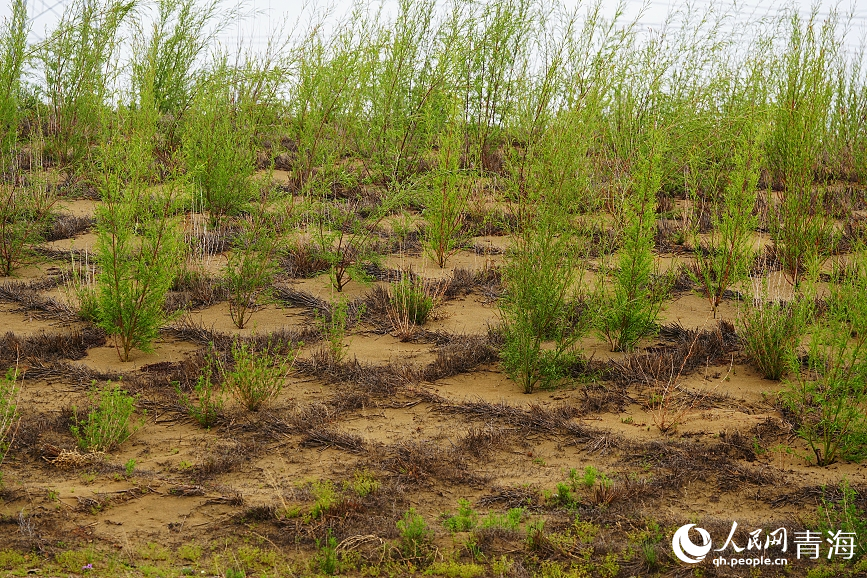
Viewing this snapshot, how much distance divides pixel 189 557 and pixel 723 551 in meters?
2.12

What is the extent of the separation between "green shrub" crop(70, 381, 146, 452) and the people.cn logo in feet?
8.84

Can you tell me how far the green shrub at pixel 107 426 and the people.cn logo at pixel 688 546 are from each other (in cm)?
269

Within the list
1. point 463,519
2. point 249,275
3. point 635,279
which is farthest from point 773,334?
point 249,275

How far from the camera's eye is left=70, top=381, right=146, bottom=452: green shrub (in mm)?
4672

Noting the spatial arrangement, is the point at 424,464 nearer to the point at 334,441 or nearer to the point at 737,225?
the point at 334,441

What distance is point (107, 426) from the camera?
4.66m

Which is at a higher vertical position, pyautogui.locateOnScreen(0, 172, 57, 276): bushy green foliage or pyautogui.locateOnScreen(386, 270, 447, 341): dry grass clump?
pyautogui.locateOnScreen(0, 172, 57, 276): bushy green foliage

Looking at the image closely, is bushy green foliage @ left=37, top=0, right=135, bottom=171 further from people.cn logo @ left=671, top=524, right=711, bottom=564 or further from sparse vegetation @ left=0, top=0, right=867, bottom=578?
people.cn logo @ left=671, top=524, right=711, bottom=564

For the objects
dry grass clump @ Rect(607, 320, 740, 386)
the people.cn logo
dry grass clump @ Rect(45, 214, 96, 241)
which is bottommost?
the people.cn logo

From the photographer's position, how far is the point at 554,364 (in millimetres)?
5707

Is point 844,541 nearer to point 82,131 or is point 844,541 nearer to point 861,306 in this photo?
point 861,306

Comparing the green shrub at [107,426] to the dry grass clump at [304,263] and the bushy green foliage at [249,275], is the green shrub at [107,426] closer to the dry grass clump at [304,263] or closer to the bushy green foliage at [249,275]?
the bushy green foliage at [249,275]

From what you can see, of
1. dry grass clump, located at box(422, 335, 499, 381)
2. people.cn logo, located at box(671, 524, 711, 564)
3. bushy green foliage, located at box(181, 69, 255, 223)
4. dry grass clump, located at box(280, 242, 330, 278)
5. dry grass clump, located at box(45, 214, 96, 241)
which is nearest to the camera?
people.cn logo, located at box(671, 524, 711, 564)

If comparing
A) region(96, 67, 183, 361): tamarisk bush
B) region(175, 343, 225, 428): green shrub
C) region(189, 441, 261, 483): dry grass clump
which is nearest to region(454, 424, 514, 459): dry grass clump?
region(189, 441, 261, 483): dry grass clump
